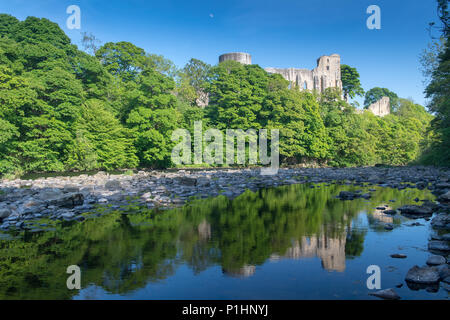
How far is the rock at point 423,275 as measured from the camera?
4156 mm

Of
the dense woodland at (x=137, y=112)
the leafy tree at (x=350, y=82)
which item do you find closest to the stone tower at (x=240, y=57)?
the dense woodland at (x=137, y=112)

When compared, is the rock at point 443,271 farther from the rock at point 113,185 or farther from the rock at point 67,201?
the rock at point 113,185

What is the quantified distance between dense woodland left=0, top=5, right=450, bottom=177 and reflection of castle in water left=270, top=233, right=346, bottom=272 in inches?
725

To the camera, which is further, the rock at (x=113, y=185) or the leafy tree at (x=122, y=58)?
the leafy tree at (x=122, y=58)

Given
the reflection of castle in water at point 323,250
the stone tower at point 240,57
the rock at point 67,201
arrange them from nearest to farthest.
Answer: the reflection of castle in water at point 323,250 < the rock at point 67,201 < the stone tower at point 240,57

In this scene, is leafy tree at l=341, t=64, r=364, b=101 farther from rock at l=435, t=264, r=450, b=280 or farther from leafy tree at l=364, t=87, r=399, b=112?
rock at l=435, t=264, r=450, b=280

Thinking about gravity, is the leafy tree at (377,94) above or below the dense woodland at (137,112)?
above

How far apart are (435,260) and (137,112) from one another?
29.9 meters

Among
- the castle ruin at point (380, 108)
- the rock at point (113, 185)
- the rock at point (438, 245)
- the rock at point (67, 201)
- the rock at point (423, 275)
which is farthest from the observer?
the castle ruin at point (380, 108)

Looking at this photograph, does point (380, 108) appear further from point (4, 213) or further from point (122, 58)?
point (4, 213)

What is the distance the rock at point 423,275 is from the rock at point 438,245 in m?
1.46

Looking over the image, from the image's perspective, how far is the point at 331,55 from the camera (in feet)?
253

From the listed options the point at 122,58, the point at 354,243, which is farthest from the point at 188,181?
the point at 122,58

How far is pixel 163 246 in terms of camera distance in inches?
246
